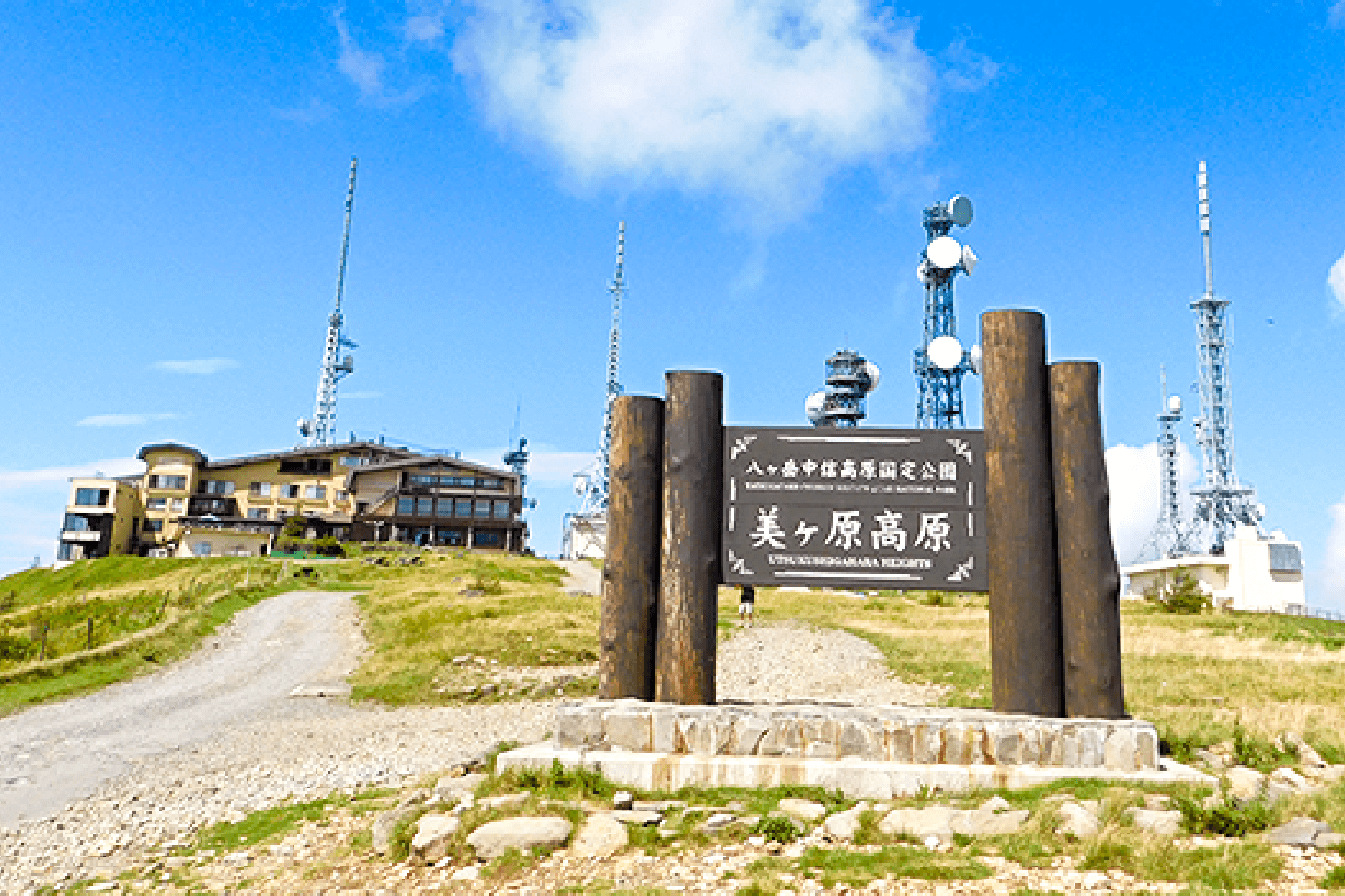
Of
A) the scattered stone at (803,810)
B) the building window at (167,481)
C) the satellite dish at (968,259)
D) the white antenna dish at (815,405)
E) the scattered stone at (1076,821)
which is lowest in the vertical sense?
the scattered stone at (803,810)

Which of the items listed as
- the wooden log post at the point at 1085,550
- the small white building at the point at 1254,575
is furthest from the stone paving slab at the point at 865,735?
the small white building at the point at 1254,575

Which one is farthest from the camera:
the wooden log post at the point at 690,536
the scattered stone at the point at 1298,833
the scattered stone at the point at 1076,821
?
the wooden log post at the point at 690,536

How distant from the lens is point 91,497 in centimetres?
7712

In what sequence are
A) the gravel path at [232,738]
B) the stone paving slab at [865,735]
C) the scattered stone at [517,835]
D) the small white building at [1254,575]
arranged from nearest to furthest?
the scattered stone at [517,835]
the stone paving slab at [865,735]
the gravel path at [232,738]
the small white building at [1254,575]

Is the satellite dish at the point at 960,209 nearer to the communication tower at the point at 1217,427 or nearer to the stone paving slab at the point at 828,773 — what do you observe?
the communication tower at the point at 1217,427

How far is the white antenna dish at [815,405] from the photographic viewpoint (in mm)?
79812

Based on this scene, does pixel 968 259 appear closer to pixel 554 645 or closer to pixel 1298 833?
pixel 554 645

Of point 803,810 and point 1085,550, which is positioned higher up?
point 1085,550

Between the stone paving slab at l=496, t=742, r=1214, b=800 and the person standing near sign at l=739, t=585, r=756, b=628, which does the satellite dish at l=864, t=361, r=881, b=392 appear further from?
the stone paving slab at l=496, t=742, r=1214, b=800

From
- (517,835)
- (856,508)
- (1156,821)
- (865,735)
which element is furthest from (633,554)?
(1156,821)

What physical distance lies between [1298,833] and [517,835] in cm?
655

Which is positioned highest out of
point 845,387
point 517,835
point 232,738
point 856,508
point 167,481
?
point 845,387

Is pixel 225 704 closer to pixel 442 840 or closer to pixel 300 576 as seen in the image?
pixel 442 840

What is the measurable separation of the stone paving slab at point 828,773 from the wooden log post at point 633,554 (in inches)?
52.7
